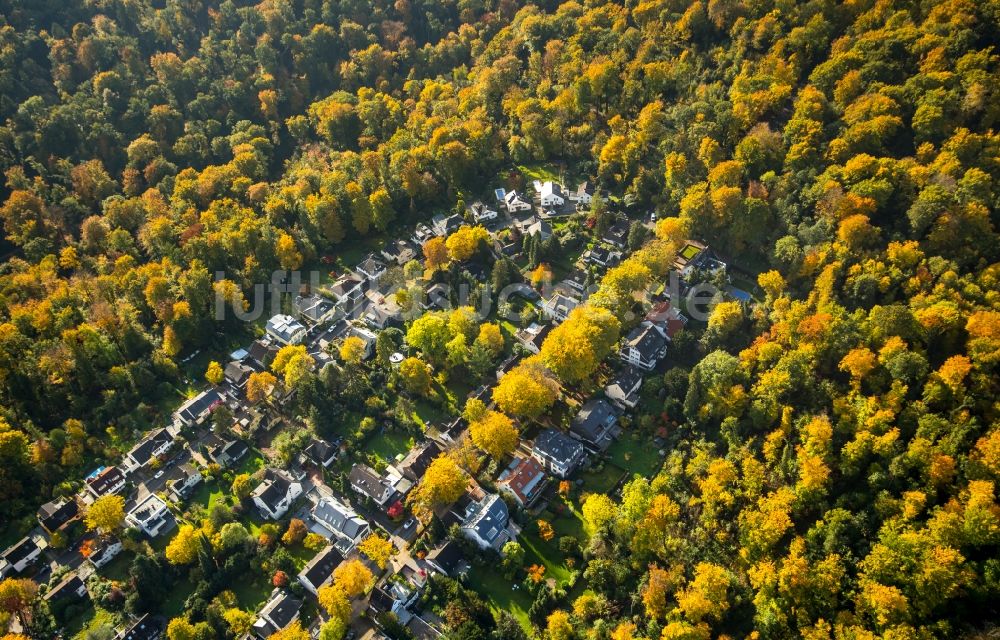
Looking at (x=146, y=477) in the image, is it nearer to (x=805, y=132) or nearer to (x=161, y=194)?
(x=161, y=194)

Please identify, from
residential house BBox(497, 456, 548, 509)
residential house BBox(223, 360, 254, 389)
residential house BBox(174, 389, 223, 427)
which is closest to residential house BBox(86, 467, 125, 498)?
residential house BBox(174, 389, 223, 427)

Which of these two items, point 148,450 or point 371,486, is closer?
point 371,486

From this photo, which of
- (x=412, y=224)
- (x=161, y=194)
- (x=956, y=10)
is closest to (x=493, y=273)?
(x=412, y=224)

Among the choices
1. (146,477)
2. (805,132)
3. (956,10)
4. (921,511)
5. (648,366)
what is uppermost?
(956,10)

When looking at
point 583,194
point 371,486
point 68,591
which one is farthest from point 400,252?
point 68,591

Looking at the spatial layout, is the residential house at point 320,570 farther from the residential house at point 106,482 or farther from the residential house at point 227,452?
the residential house at point 106,482

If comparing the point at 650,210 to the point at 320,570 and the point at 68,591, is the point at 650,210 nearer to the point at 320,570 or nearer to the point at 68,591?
the point at 320,570

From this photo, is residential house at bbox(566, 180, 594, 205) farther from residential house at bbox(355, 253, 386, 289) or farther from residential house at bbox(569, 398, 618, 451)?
residential house at bbox(569, 398, 618, 451)
